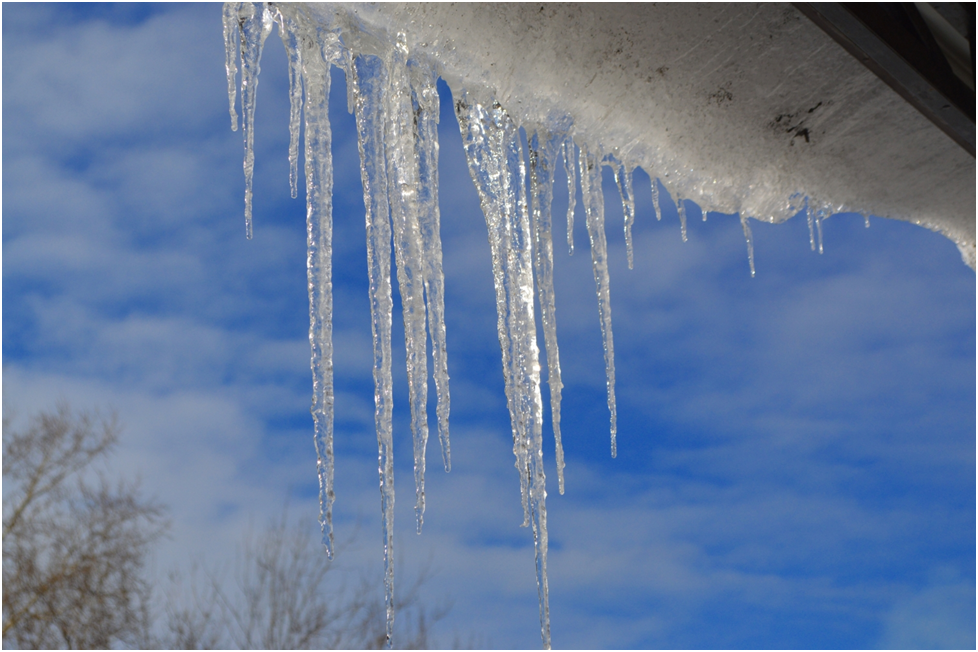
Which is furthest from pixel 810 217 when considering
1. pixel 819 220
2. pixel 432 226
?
pixel 432 226

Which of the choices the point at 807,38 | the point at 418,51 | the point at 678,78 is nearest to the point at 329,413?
the point at 418,51

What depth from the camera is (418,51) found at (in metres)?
1.31

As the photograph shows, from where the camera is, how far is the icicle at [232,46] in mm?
1296

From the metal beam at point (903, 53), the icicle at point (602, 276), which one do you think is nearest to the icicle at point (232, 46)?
the icicle at point (602, 276)

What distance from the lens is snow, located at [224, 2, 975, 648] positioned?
132 centimetres

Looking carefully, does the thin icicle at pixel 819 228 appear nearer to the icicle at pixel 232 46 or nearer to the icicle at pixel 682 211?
the icicle at pixel 682 211

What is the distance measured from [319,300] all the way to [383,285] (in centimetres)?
13

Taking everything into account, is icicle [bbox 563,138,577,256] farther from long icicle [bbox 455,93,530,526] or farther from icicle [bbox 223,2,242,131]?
icicle [bbox 223,2,242,131]

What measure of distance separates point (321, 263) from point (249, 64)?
400mm

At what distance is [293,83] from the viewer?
4.61 feet

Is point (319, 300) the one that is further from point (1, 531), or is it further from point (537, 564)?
point (1, 531)

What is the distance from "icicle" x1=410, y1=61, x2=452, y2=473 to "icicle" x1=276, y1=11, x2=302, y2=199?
144 millimetres

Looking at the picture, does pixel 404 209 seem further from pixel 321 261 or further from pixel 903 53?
pixel 903 53

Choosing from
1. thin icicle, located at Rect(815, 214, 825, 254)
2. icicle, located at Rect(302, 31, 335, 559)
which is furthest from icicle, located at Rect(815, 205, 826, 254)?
icicle, located at Rect(302, 31, 335, 559)
